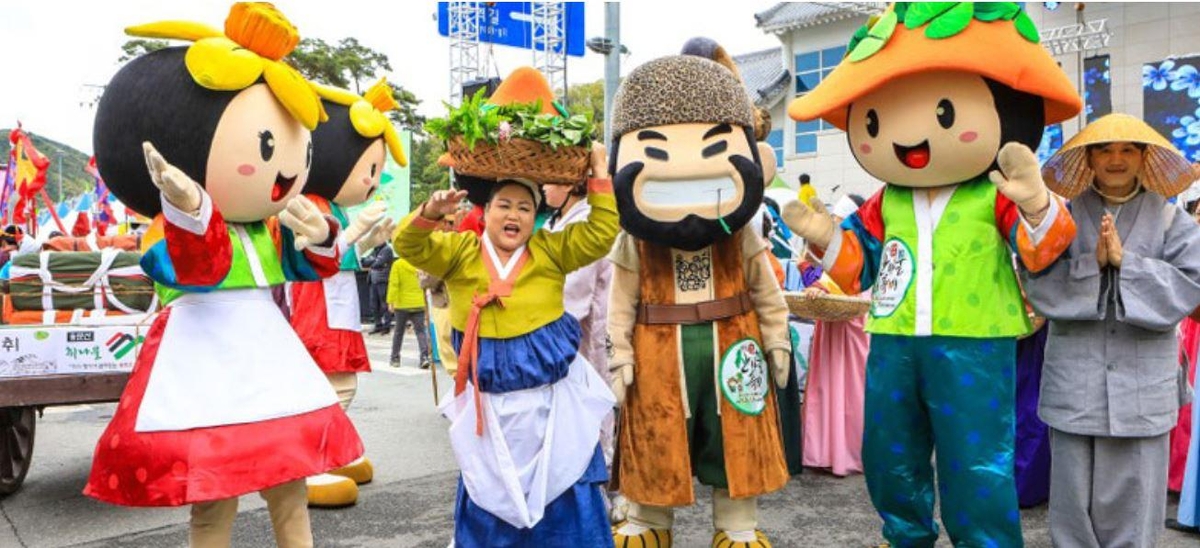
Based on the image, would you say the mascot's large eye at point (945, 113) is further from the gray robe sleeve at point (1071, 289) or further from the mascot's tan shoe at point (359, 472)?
the mascot's tan shoe at point (359, 472)

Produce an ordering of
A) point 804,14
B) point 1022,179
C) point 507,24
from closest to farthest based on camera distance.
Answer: point 1022,179 → point 507,24 → point 804,14

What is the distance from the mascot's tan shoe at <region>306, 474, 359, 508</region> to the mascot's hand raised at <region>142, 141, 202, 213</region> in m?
2.32

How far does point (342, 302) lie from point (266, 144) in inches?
80.7

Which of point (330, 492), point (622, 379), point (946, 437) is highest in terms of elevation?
point (622, 379)

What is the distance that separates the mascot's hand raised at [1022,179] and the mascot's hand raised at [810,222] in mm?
667

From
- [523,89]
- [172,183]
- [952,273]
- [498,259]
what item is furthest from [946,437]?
[172,183]

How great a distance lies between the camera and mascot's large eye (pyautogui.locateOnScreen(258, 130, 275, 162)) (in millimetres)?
2996

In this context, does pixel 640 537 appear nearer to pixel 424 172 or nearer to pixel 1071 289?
pixel 1071 289

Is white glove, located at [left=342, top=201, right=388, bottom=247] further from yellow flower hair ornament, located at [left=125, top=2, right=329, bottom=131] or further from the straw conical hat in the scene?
the straw conical hat

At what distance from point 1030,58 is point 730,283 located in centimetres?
134

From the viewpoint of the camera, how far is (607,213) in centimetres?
328

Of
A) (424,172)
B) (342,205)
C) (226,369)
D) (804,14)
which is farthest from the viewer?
(424,172)

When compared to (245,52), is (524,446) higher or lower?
lower

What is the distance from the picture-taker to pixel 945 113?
10.5ft
